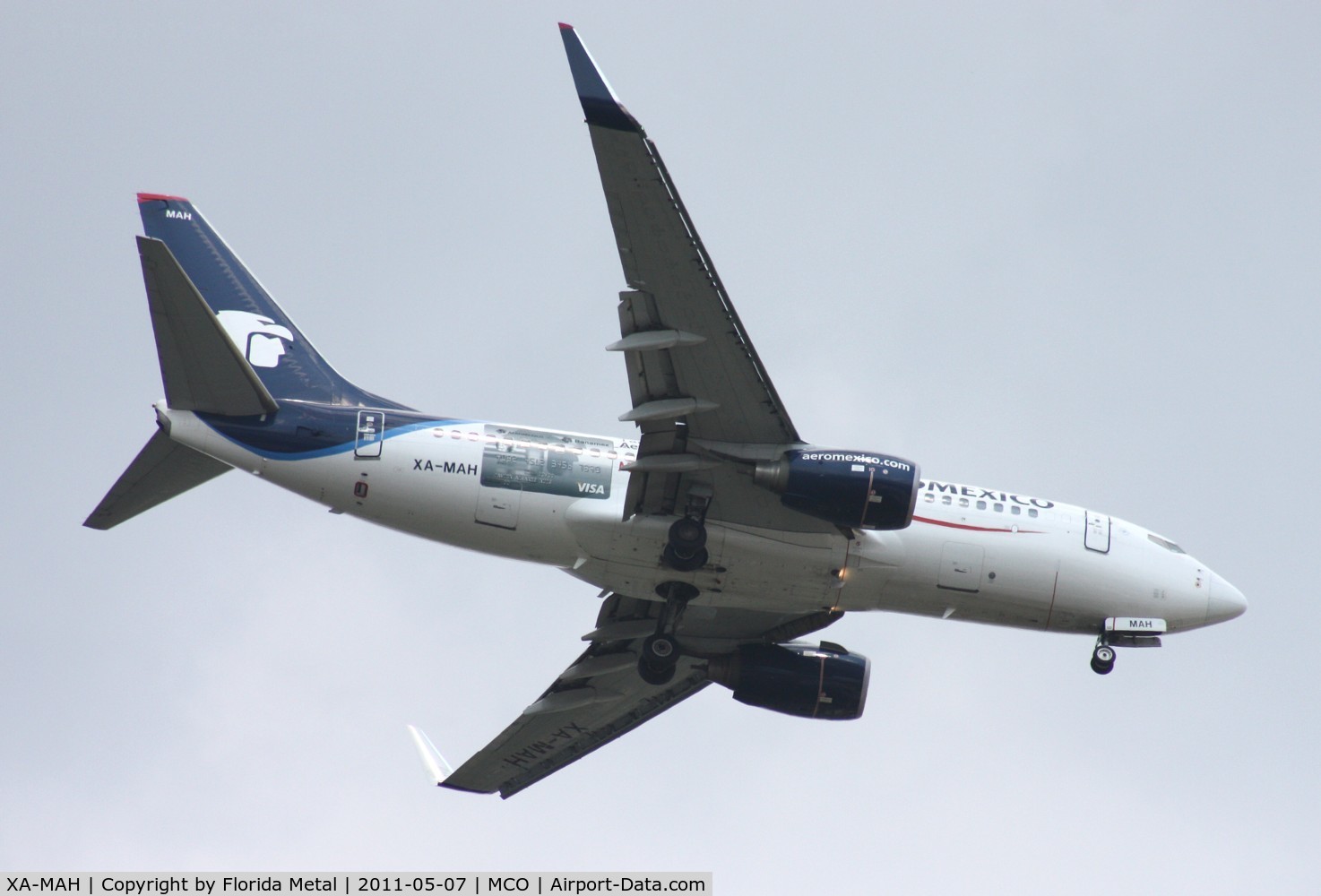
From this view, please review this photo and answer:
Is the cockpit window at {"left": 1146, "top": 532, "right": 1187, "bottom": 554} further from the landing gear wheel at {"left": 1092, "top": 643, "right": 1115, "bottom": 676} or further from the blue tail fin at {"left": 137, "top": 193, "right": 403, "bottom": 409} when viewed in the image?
the blue tail fin at {"left": 137, "top": 193, "right": 403, "bottom": 409}

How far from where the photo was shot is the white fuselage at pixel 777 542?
2673 cm

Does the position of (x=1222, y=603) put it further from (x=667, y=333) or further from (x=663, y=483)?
(x=667, y=333)

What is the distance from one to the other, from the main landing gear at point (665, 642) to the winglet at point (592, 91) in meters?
9.49

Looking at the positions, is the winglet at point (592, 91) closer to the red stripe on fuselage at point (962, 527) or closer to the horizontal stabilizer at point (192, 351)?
the horizontal stabilizer at point (192, 351)

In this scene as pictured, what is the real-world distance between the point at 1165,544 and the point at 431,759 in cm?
1744

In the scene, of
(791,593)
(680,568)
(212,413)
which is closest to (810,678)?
(791,593)

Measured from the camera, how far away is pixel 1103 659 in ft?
95.5

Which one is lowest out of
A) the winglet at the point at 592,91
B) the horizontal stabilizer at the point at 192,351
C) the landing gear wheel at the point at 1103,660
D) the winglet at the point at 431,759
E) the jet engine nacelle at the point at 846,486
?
the winglet at the point at 431,759

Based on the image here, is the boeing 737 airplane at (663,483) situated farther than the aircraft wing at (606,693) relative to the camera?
No

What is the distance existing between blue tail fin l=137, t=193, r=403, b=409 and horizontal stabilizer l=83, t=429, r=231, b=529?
7.07 feet

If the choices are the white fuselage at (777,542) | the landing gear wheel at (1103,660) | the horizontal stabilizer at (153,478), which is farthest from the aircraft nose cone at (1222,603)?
the horizontal stabilizer at (153,478)

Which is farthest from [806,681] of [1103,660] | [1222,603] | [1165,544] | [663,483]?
[1222,603]

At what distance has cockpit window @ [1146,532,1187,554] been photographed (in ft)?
98.5

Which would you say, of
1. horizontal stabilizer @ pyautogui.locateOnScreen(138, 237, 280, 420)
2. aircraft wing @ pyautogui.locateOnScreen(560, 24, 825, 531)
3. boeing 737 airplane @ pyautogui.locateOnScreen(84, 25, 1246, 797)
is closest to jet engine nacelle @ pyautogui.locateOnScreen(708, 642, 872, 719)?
boeing 737 airplane @ pyautogui.locateOnScreen(84, 25, 1246, 797)
